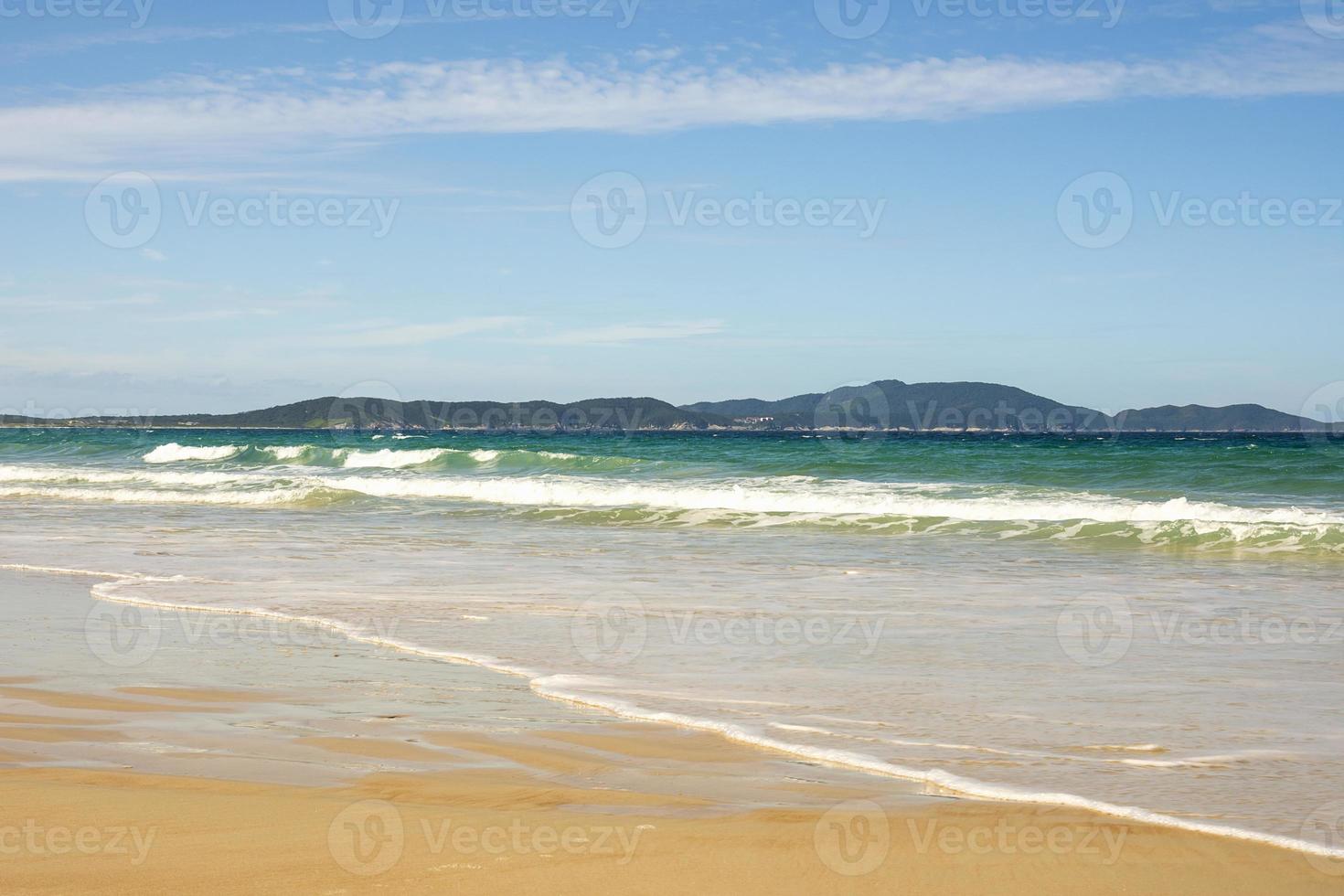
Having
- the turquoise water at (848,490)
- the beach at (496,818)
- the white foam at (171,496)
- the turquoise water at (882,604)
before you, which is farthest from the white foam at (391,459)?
the beach at (496,818)

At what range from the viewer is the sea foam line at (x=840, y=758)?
4180 mm

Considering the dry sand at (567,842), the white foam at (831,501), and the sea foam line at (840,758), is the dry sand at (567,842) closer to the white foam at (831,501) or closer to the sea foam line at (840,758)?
the sea foam line at (840,758)

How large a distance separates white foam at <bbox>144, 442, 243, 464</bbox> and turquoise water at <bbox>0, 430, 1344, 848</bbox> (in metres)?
22.2

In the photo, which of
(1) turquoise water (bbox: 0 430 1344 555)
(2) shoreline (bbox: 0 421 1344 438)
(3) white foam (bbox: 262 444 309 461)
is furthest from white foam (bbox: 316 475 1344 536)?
(2) shoreline (bbox: 0 421 1344 438)

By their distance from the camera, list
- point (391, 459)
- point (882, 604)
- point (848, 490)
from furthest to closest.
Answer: point (391, 459), point (848, 490), point (882, 604)

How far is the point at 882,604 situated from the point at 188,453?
44.3 m

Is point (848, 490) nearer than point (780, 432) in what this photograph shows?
Yes

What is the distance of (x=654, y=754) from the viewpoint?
525 cm

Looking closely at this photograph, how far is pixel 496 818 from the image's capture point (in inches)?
167

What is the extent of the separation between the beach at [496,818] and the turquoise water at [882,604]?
36 centimetres

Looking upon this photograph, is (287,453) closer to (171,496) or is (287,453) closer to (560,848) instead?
(171,496)

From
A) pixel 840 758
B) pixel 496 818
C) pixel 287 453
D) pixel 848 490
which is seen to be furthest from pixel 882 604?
pixel 287 453

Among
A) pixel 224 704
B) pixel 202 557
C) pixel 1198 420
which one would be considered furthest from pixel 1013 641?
pixel 1198 420

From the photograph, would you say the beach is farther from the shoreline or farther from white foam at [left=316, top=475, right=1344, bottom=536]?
the shoreline
